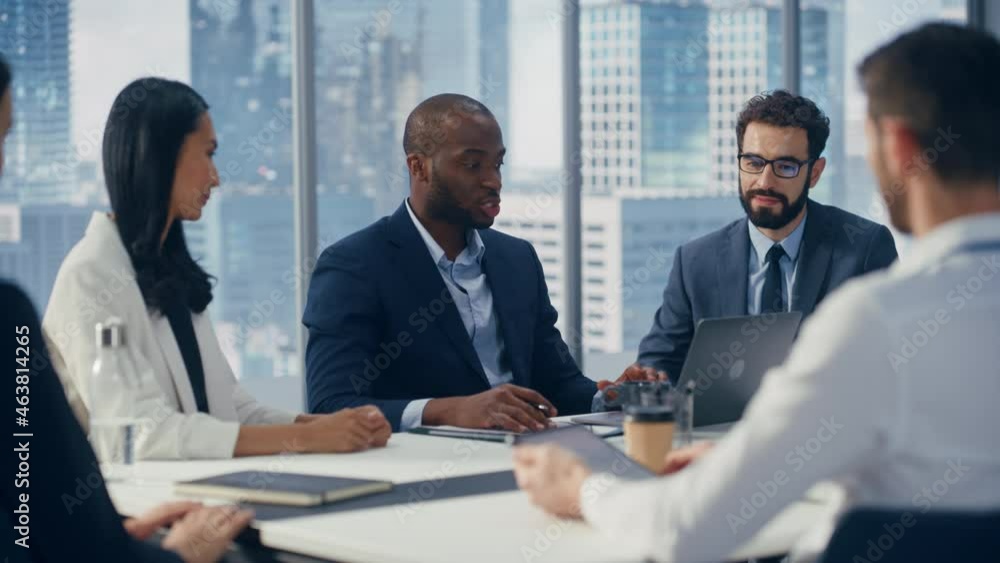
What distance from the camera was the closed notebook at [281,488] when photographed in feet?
7.19

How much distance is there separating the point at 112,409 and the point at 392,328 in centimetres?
108

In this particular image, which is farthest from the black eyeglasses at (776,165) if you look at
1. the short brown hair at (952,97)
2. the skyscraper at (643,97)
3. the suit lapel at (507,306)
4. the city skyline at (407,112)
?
the short brown hair at (952,97)

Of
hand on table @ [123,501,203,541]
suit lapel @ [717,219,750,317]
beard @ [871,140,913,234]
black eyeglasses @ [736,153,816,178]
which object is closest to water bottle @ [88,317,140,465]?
hand on table @ [123,501,203,541]

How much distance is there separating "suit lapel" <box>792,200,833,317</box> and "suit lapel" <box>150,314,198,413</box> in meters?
1.80

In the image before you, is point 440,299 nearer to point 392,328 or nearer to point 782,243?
point 392,328

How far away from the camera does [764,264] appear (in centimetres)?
→ 385

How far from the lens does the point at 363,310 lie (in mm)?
3469

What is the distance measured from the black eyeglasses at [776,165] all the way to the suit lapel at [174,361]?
6.42 feet

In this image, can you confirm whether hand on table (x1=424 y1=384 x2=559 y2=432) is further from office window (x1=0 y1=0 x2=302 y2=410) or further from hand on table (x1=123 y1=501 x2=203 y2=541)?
office window (x1=0 y1=0 x2=302 y2=410)

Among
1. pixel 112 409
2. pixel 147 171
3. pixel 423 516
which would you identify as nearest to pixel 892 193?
pixel 423 516

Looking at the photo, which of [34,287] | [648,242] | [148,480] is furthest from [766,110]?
[34,287]

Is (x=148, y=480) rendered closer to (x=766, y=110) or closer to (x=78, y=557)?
(x=78, y=557)

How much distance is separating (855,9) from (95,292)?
15.7 ft

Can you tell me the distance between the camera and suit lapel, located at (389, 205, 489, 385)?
11.5 feet
